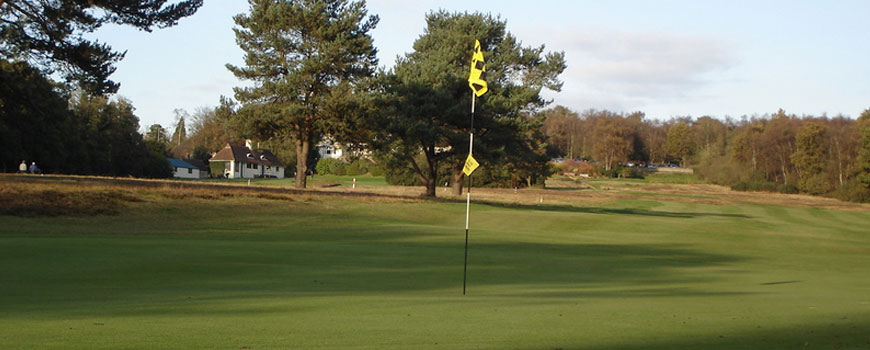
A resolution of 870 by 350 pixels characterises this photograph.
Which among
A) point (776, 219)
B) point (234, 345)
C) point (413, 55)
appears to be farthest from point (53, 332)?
point (413, 55)

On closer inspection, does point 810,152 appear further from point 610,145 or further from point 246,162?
point 246,162

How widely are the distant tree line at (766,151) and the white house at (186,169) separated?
53171mm

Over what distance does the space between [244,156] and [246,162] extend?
1.35 metres

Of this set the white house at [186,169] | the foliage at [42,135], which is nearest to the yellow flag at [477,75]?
the foliage at [42,135]

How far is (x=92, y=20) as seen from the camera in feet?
98.2

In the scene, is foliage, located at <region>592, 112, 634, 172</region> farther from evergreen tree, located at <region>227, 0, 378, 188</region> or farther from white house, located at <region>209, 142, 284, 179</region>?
evergreen tree, located at <region>227, 0, 378, 188</region>

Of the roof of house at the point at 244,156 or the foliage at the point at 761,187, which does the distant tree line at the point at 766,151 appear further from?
the roof of house at the point at 244,156

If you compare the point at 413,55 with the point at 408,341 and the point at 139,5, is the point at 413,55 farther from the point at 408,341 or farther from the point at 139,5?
the point at 408,341

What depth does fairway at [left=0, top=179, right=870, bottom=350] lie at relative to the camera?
791 cm

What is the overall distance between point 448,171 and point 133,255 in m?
65.1

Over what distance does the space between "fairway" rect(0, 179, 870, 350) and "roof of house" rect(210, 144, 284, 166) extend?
7820 cm

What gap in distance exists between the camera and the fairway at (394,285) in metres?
7.91

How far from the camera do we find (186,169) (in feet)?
349

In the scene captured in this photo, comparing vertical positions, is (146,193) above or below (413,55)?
below
